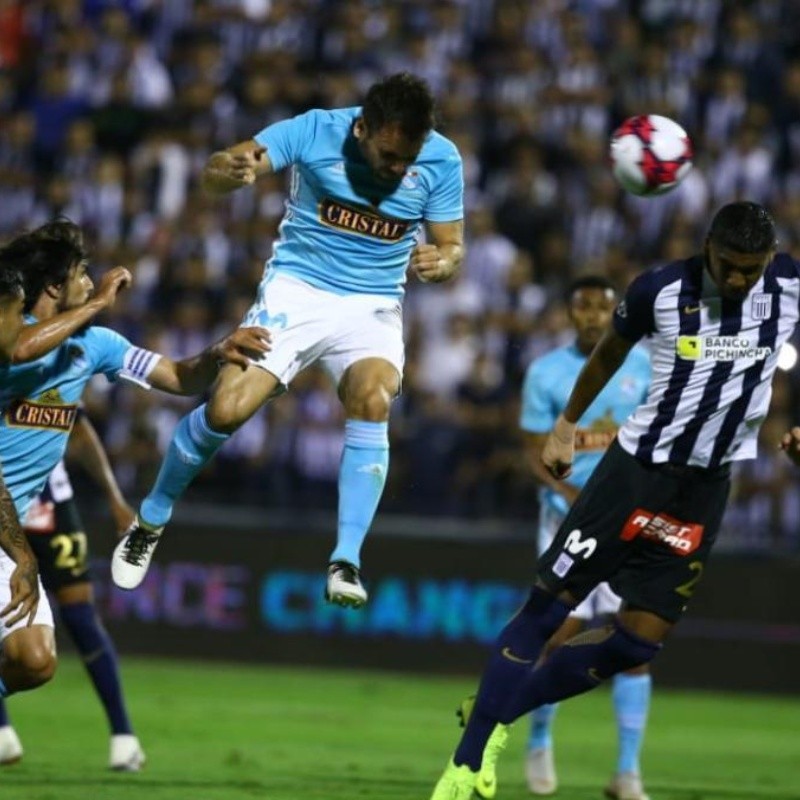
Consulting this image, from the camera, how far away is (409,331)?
56.0 feet

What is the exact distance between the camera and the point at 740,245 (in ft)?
26.4

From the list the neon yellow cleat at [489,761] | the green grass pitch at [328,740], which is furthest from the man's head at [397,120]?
the green grass pitch at [328,740]

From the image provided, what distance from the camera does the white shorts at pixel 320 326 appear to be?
8.95 metres

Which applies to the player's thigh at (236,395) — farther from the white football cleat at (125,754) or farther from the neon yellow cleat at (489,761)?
the white football cleat at (125,754)

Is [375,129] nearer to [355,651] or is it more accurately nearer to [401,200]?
[401,200]

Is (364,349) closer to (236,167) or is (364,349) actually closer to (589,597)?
(236,167)

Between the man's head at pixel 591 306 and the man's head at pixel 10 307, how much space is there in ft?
12.9

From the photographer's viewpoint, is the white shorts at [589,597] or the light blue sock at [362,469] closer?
the light blue sock at [362,469]

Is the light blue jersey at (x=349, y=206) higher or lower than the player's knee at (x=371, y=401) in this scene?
higher

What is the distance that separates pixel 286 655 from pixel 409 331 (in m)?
3.06

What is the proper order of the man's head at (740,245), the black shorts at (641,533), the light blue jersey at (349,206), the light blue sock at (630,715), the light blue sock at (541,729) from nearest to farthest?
the man's head at (740,245) < the black shorts at (641,533) < the light blue jersey at (349,206) < the light blue sock at (630,715) < the light blue sock at (541,729)

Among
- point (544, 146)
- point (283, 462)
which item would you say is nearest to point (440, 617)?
point (283, 462)

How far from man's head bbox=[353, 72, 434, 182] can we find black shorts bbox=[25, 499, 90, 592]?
2939mm

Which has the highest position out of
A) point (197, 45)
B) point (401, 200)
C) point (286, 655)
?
point (197, 45)
